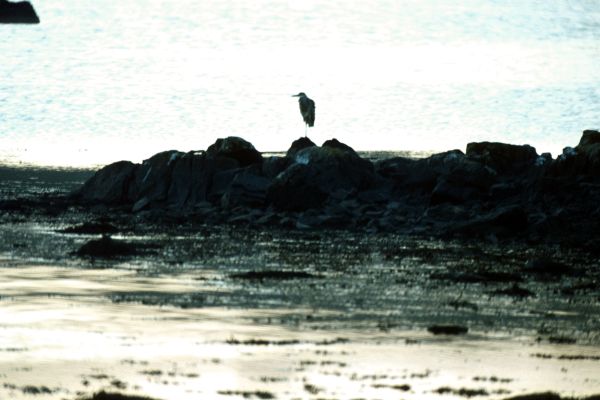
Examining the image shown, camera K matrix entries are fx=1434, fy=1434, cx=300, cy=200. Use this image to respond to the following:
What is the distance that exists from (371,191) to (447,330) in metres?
17.2

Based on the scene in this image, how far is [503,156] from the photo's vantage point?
119 ft

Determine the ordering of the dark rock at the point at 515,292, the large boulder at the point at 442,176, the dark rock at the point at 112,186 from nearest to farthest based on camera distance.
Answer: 1. the dark rock at the point at 515,292
2. the large boulder at the point at 442,176
3. the dark rock at the point at 112,186

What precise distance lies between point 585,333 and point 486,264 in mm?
7407

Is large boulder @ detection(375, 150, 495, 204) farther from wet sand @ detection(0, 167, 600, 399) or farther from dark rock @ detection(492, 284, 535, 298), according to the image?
dark rock @ detection(492, 284, 535, 298)

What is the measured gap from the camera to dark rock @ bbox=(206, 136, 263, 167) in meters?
36.9


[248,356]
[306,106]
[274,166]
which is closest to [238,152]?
[274,166]

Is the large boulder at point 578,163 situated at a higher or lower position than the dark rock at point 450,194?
higher

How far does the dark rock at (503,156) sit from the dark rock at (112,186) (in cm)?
870

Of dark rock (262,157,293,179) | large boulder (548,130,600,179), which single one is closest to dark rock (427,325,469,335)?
large boulder (548,130,600,179)

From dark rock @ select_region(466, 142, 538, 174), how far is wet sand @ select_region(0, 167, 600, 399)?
884cm

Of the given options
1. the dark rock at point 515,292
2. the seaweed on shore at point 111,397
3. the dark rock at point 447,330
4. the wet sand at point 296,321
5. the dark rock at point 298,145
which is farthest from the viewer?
the dark rock at point 298,145

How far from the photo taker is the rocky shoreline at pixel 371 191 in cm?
2952

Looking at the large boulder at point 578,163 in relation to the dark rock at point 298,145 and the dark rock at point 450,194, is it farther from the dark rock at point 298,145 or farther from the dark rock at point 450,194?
the dark rock at point 298,145

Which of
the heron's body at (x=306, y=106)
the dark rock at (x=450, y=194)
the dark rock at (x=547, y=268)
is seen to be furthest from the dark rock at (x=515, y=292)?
the heron's body at (x=306, y=106)
